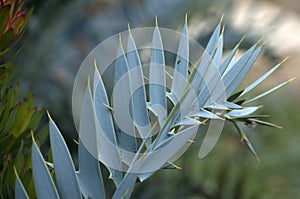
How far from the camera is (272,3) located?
3961 millimetres

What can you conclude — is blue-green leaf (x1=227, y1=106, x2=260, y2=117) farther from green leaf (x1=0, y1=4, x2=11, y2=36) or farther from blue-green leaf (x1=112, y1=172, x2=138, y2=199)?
green leaf (x1=0, y1=4, x2=11, y2=36)

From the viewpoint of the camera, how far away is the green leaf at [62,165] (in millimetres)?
417

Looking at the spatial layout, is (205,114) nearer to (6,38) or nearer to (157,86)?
(157,86)

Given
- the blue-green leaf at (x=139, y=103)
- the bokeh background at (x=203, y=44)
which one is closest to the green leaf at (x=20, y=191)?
the blue-green leaf at (x=139, y=103)

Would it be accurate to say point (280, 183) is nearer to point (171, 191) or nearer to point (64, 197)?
point (171, 191)

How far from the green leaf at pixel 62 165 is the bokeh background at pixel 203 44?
1.27 feet

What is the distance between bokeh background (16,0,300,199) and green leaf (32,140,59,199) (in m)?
0.40

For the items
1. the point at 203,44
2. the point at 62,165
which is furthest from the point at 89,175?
the point at 203,44

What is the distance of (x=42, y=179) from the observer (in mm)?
406

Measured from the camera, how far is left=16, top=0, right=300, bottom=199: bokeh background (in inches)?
49.7

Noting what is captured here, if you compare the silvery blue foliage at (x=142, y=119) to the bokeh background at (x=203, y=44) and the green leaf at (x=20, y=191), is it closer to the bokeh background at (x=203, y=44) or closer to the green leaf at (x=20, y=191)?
the green leaf at (x=20, y=191)

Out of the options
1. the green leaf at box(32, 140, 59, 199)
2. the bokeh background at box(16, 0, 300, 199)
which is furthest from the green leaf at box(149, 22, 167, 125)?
the bokeh background at box(16, 0, 300, 199)

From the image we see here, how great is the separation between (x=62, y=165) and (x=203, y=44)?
1.12 meters

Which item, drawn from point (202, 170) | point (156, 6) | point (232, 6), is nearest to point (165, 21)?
point (156, 6)
